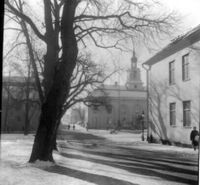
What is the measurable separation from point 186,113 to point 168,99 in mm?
568

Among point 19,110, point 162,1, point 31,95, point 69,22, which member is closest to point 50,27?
point 69,22

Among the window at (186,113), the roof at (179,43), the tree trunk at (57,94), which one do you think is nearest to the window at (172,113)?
the window at (186,113)

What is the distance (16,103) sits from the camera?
136 inches

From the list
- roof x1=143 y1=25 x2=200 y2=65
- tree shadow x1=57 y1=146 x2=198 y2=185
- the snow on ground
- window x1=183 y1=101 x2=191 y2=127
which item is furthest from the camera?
window x1=183 y1=101 x2=191 y2=127

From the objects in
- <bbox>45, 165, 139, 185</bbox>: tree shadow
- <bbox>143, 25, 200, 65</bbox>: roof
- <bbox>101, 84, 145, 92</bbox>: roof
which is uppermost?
<bbox>143, 25, 200, 65</bbox>: roof

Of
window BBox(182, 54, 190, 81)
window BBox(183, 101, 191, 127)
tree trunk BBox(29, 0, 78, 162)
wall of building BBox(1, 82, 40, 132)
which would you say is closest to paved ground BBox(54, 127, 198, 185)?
tree trunk BBox(29, 0, 78, 162)

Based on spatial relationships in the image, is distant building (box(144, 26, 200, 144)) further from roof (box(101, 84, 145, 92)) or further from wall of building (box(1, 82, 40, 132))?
wall of building (box(1, 82, 40, 132))

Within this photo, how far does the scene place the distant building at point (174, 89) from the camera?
3.76 meters

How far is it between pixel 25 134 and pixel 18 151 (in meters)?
0.52

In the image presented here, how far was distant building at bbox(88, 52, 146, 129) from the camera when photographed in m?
3.74

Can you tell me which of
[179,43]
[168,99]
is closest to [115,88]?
[179,43]

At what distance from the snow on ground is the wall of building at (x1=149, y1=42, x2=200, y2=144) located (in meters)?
0.50

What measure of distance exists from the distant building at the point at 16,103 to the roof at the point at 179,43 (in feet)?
5.42

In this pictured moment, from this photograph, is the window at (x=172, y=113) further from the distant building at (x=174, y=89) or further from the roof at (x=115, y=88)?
the roof at (x=115, y=88)
